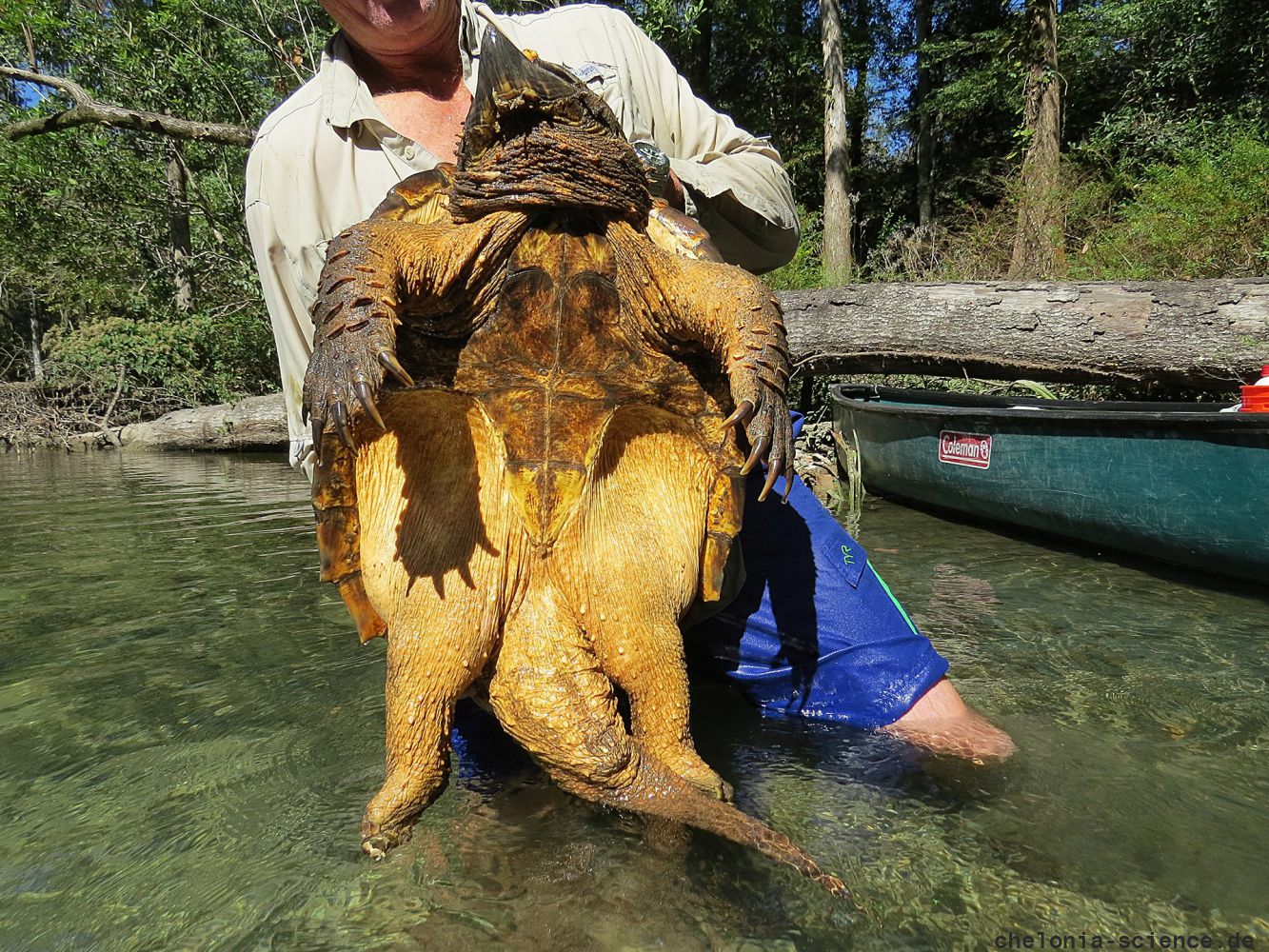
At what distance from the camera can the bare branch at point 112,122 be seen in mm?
9469

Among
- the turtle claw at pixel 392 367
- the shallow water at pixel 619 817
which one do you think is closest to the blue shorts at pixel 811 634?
the shallow water at pixel 619 817

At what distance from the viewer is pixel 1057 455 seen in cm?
478

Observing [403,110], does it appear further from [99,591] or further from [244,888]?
[99,591]

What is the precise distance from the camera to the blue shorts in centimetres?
238

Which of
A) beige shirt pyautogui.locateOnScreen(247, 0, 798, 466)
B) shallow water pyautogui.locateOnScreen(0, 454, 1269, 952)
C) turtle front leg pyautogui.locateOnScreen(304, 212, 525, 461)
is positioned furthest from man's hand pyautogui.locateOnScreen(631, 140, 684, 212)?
shallow water pyautogui.locateOnScreen(0, 454, 1269, 952)

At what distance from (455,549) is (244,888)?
80cm

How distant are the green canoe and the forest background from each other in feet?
16.1

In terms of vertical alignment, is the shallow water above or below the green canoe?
below

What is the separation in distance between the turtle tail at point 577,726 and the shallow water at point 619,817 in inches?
4.0

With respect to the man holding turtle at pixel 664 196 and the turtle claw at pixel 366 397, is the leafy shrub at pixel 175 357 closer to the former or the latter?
the man holding turtle at pixel 664 196

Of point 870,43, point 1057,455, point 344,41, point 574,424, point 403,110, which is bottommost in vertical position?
point 1057,455

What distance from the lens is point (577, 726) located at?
1.62 meters

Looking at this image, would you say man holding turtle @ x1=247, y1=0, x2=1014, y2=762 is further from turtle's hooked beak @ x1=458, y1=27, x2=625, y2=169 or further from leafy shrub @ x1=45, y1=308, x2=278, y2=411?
leafy shrub @ x1=45, y1=308, x2=278, y2=411

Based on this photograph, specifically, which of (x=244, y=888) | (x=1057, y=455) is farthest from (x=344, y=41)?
(x=1057, y=455)
